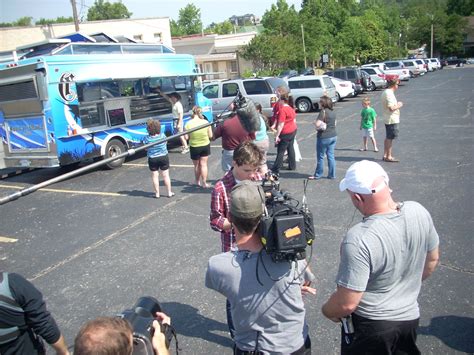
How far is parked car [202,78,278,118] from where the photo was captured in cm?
1778

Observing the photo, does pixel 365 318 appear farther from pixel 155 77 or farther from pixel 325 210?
pixel 155 77

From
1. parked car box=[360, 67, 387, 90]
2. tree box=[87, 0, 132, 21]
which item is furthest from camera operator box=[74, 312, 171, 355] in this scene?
tree box=[87, 0, 132, 21]

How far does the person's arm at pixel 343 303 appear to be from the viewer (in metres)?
2.38

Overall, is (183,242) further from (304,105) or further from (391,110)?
(304,105)

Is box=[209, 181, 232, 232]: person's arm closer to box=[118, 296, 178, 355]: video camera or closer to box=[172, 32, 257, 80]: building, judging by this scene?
box=[118, 296, 178, 355]: video camera

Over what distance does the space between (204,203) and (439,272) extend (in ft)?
14.1

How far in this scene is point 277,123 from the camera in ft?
30.1

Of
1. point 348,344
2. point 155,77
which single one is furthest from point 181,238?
point 155,77

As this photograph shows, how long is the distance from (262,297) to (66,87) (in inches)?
372

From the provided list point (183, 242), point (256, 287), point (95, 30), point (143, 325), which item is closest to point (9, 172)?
point (183, 242)

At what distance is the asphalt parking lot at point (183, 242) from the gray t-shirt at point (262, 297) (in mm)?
1460

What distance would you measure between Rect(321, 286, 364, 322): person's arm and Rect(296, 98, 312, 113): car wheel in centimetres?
1928

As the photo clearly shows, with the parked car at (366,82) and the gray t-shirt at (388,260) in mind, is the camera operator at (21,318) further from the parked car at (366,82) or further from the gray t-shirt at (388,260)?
the parked car at (366,82)

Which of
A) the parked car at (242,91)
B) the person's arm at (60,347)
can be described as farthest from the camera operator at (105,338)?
the parked car at (242,91)
